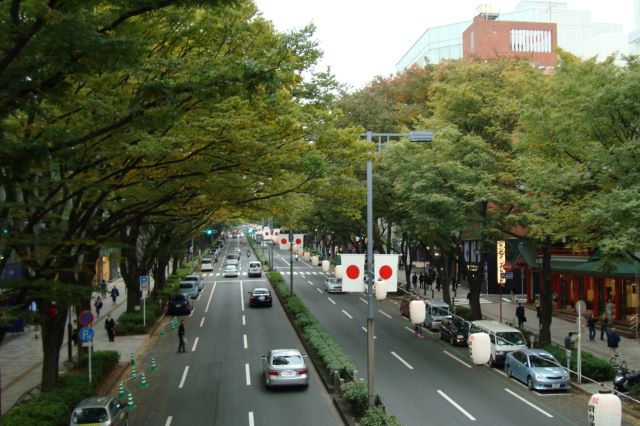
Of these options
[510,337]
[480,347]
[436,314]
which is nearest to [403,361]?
[510,337]

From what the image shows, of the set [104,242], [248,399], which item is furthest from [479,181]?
[104,242]

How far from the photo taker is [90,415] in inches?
602

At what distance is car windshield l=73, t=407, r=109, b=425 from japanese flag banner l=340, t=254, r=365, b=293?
693 centimetres

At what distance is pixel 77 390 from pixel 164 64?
11987 millimetres

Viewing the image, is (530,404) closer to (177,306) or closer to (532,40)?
(177,306)

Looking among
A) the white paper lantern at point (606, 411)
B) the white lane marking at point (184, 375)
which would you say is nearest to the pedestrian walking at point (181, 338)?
the white lane marking at point (184, 375)

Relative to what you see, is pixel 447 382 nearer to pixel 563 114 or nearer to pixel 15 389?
pixel 563 114

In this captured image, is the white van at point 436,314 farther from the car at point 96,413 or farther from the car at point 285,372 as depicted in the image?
the car at point 96,413

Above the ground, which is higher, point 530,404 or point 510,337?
point 510,337

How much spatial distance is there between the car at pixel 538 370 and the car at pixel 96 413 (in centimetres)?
1395

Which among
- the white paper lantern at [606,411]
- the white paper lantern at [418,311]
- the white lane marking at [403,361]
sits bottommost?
the white lane marking at [403,361]

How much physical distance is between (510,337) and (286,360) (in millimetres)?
10341

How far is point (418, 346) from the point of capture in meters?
29.7

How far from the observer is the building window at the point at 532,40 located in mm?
71787
